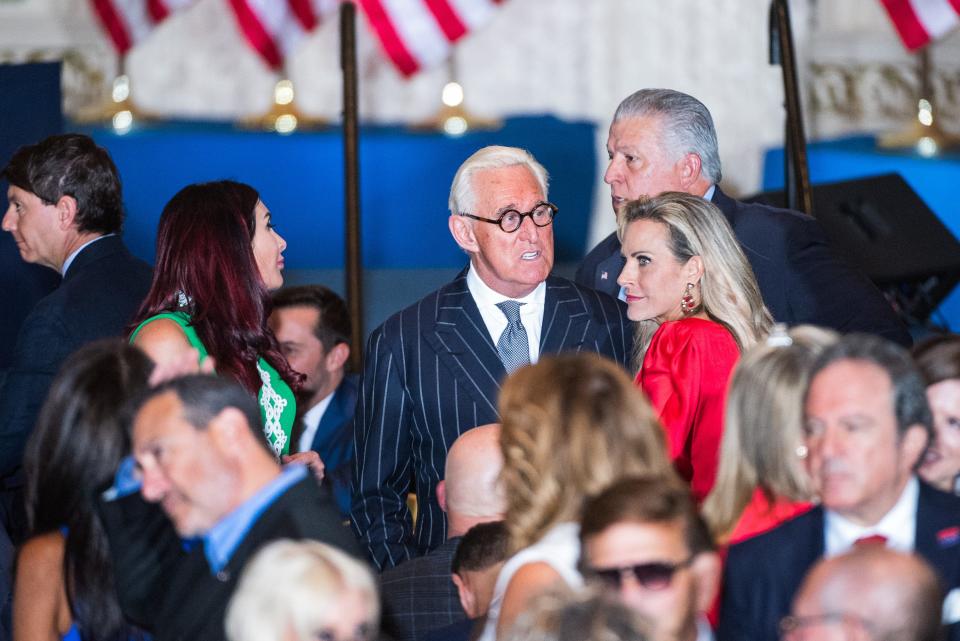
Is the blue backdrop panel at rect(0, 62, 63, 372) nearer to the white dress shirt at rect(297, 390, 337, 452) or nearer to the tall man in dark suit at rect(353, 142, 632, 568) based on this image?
the white dress shirt at rect(297, 390, 337, 452)

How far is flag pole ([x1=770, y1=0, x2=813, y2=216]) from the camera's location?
20.5ft

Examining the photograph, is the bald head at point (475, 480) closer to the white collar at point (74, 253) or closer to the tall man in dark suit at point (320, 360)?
the white collar at point (74, 253)

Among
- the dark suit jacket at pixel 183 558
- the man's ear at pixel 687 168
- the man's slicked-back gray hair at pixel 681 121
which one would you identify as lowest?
the dark suit jacket at pixel 183 558

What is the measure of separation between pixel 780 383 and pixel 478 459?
23.8 inches

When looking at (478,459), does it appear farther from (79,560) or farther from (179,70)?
(179,70)

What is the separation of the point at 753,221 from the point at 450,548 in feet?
5.19

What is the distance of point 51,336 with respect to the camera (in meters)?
4.19

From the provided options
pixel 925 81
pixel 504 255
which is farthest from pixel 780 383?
pixel 925 81

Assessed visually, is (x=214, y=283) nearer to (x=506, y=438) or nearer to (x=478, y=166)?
(x=478, y=166)

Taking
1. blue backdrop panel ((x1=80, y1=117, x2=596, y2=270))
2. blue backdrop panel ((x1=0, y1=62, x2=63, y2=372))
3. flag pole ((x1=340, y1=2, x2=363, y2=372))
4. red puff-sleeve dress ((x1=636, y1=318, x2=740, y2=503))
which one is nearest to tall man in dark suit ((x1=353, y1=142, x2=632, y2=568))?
red puff-sleeve dress ((x1=636, y1=318, x2=740, y2=503))

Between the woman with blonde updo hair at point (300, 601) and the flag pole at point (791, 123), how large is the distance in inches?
164

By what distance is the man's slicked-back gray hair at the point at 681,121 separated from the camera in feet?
14.9

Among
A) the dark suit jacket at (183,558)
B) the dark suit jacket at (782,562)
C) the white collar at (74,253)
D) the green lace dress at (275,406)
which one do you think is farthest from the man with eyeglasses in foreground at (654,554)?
the white collar at (74,253)

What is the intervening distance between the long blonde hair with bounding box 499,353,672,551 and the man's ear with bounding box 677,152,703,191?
5.93 ft
